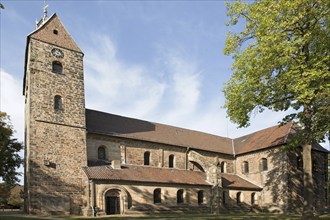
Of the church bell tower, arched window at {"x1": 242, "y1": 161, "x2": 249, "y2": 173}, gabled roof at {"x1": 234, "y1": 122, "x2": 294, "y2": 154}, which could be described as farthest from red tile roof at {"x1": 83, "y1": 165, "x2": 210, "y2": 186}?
gabled roof at {"x1": 234, "y1": 122, "x2": 294, "y2": 154}

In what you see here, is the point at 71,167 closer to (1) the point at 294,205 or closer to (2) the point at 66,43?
(2) the point at 66,43

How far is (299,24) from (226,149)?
2532 cm

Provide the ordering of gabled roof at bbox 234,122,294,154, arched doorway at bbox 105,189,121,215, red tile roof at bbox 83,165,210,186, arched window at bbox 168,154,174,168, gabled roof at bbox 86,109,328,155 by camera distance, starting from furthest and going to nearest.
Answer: gabled roof at bbox 234,122,294,154, arched window at bbox 168,154,174,168, gabled roof at bbox 86,109,328,155, red tile roof at bbox 83,165,210,186, arched doorway at bbox 105,189,121,215

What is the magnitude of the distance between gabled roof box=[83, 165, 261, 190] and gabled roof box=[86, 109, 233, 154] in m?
3.23

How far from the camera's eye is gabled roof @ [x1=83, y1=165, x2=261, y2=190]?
2795 cm

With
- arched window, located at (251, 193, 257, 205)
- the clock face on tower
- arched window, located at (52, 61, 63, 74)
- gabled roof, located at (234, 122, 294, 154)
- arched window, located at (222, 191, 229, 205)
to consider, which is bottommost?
arched window, located at (251, 193, 257, 205)

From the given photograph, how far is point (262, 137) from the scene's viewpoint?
41844mm

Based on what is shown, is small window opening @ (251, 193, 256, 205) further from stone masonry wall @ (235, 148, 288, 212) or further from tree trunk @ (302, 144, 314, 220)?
tree trunk @ (302, 144, 314, 220)

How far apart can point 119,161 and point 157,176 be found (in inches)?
153

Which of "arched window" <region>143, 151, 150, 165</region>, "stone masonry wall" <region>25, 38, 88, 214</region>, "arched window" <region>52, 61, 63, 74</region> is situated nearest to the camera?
"stone masonry wall" <region>25, 38, 88, 214</region>

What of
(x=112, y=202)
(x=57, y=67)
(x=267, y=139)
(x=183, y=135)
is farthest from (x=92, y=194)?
(x=267, y=139)

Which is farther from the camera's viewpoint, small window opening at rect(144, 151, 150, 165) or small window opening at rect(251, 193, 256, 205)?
small window opening at rect(251, 193, 256, 205)

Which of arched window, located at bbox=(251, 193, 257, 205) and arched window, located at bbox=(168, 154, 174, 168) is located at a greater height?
arched window, located at bbox=(168, 154, 174, 168)

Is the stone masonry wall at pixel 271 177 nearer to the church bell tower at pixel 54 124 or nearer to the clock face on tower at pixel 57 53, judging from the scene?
the church bell tower at pixel 54 124
